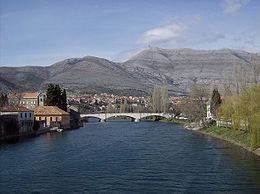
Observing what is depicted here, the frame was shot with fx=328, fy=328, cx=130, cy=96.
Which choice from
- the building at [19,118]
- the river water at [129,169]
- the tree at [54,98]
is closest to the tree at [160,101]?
the tree at [54,98]

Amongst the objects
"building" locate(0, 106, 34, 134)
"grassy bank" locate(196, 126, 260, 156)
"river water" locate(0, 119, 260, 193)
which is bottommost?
"river water" locate(0, 119, 260, 193)

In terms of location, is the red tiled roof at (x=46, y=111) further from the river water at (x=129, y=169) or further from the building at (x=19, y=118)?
the river water at (x=129, y=169)

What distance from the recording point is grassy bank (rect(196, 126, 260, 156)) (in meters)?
37.3

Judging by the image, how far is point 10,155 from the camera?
111ft

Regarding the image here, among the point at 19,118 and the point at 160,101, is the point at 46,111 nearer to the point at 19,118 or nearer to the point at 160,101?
the point at 19,118

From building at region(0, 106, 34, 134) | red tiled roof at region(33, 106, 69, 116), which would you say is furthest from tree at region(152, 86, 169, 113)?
building at region(0, 106, 34, 134)

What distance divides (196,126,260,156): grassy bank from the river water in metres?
1.21

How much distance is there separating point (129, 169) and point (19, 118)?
31317 millimetres

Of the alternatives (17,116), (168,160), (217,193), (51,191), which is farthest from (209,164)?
(17,116)

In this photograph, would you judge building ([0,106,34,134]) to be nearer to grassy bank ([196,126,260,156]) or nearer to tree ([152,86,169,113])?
grassy bank ([196,126,260,156])

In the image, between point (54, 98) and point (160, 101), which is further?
point (160, 101)

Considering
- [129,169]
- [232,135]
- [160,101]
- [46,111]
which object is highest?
[160,101]

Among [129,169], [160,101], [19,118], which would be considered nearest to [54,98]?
[19,118]

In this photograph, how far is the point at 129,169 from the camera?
27141mm
